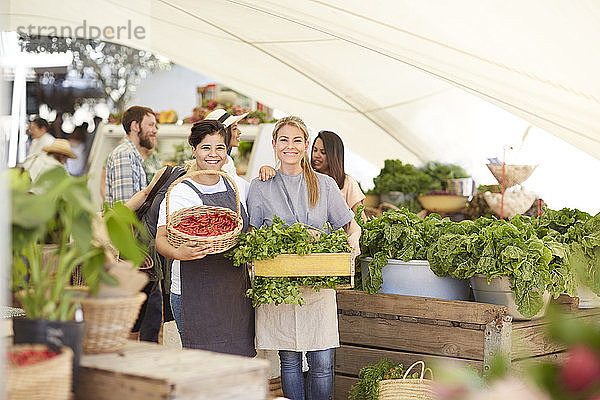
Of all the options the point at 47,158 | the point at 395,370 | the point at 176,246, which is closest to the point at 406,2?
the point at 176,246

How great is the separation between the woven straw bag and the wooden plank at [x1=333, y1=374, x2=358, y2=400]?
53cm

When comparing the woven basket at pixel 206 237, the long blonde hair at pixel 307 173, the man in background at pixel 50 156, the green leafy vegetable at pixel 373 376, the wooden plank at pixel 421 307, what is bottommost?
the green leafy vegetable at pixel 373 376

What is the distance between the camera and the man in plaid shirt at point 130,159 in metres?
4.23

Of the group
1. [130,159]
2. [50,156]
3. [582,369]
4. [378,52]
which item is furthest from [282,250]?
[50,156]

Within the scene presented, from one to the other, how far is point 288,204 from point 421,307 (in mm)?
812

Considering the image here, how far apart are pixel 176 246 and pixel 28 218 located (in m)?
1.50

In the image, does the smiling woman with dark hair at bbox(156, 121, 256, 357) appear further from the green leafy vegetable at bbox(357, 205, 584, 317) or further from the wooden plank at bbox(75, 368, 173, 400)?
the wooden plank at bbox(75, 368, 173, 400)

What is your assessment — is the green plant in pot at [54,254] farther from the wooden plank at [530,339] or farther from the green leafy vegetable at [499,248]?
the wooden plank at [530,339]

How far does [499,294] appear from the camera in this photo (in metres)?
3.30

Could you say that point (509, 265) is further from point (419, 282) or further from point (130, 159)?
point (130, 159)

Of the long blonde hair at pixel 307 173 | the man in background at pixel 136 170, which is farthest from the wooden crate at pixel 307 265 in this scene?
the man in background at pixel 136 170

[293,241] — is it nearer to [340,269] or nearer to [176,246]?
[340,269]

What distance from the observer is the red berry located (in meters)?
0.75

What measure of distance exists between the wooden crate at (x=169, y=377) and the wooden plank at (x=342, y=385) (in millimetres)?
2197
